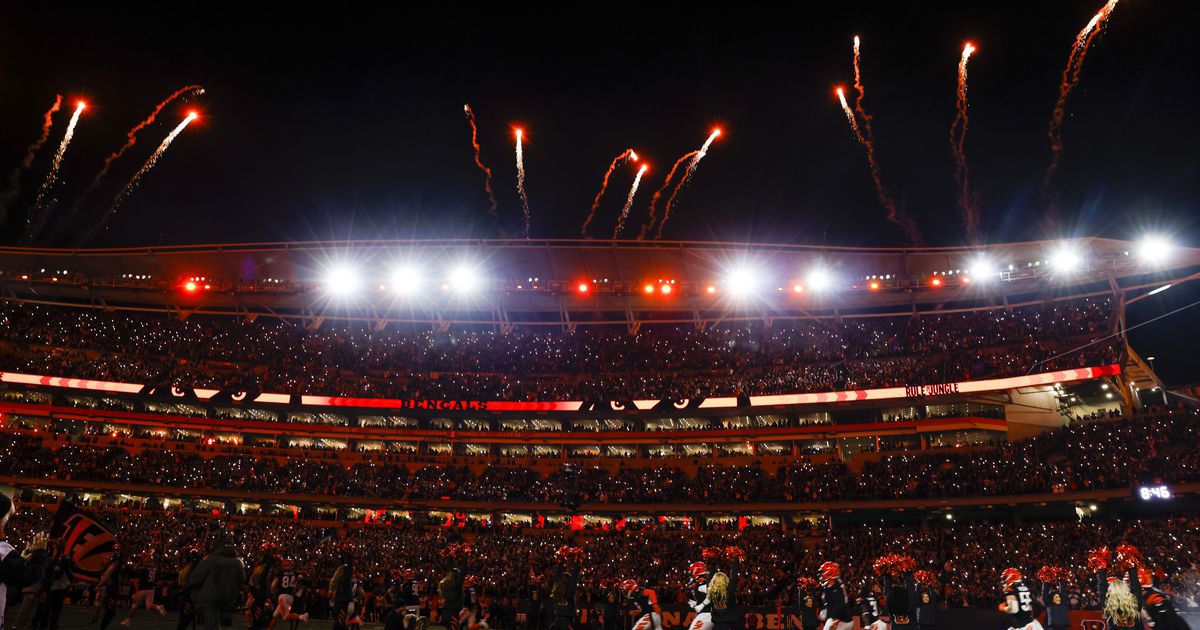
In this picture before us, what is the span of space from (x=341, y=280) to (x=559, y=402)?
17.7 meters

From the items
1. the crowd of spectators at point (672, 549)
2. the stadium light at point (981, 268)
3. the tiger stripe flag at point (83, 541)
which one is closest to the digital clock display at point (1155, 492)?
the crowd of spectators at point (672, 549)

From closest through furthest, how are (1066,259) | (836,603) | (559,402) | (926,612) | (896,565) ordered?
(836,603)
(926,612)
(896,565)
(1066,259)
(559,402)

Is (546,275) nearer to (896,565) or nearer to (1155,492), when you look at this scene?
(896,565)

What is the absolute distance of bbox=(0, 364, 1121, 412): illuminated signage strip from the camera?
149 feet

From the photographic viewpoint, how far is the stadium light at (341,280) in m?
42.3

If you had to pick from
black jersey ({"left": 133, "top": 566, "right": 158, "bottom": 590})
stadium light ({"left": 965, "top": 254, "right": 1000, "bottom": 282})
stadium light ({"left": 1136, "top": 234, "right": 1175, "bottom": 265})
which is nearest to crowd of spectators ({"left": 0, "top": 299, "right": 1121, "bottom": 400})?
stadium light ({"left": 965, "top": 254, "right": 1000, "bottom": 282})

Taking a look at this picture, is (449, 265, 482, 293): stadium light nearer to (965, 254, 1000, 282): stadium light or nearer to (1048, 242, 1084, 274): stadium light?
(965, 254, 1000, 282): stadium light

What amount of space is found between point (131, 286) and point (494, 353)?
81.1 ft

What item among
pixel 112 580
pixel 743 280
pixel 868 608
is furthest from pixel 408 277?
pixel 868 608

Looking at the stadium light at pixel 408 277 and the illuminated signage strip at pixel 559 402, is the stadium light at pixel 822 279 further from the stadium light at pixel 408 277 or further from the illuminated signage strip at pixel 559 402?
the stadium light at pixel 408 277

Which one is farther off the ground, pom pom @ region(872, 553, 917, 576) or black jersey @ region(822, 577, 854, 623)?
pom pom @ region(872, 553, 917, 576)

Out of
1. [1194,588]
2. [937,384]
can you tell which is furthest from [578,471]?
[1194,588]

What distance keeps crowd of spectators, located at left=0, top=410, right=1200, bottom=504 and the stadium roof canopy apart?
26.9ft

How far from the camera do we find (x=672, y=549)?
41.2m
